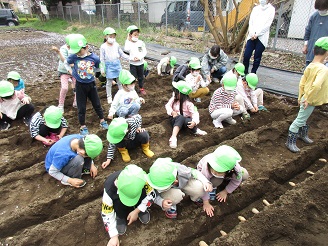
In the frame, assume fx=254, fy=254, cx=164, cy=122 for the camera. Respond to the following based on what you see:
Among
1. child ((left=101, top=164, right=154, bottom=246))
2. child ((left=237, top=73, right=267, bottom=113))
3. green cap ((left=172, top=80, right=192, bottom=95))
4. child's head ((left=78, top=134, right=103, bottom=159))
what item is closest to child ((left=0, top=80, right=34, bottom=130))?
child's head ((left=78, top=134, right=103, bottom=159))

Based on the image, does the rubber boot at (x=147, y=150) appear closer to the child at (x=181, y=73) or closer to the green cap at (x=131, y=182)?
the green cap at (x=131, y=182)

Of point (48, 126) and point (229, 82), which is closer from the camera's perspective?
point (48, 126)

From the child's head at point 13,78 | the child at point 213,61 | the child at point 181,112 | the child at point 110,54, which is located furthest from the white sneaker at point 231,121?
the child's head at point 13,78

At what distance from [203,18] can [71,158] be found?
11.4 m

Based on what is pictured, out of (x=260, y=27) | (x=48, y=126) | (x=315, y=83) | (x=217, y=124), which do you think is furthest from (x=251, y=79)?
(x=48, y=126)

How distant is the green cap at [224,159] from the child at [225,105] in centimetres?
193

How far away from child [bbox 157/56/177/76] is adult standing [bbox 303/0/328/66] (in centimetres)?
324

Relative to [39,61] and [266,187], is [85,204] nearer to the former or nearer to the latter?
[266,187]

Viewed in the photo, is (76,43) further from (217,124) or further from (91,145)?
(217,124)

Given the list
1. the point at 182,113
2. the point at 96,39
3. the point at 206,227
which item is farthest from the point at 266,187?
the point at 96,39

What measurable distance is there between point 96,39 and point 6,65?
564 cm

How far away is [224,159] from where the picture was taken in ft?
7.76

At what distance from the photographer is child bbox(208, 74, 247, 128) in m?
4.27

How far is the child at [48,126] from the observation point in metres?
3.57
